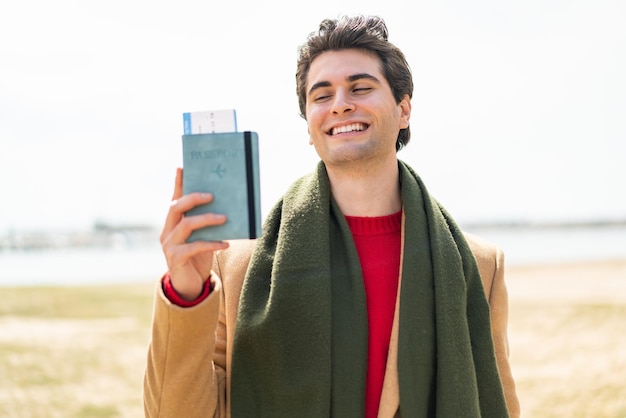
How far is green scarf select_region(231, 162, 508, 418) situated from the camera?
1.71 meters

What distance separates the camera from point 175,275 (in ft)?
4.64

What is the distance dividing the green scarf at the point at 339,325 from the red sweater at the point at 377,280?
51mm

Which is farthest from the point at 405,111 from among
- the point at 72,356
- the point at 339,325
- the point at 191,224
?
the point at 72,356

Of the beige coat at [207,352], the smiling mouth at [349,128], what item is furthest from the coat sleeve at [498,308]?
the smiling mouth at [349,128]

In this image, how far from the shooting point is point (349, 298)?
1805 millimetres

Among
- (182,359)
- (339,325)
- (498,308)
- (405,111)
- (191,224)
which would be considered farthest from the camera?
(405,111)

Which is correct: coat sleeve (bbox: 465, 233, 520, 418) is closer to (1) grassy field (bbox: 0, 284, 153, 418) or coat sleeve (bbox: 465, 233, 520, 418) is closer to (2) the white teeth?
(2) the white teeth

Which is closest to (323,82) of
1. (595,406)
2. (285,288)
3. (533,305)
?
(285,288)

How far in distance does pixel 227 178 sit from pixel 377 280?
657 millimetres

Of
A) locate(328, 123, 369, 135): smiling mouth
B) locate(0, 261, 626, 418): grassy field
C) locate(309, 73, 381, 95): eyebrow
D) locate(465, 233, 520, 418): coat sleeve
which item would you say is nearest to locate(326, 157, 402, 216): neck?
locate(328, 123, 369, 135): smiling mouth

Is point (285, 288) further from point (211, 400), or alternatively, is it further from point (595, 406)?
point (595, 406)

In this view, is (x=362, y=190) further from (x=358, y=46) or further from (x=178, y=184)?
(x=178, y=184)

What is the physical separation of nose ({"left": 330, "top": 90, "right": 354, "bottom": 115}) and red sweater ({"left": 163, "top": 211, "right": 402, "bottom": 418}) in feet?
1.07

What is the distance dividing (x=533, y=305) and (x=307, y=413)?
10.4 meters
